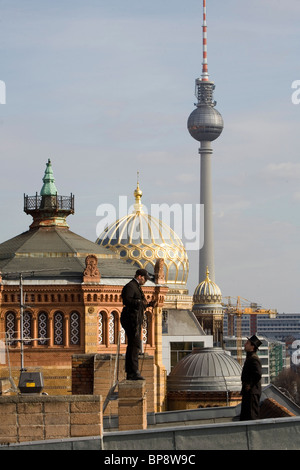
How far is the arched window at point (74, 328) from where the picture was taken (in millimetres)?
68000

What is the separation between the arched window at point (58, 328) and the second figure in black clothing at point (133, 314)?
150 feet

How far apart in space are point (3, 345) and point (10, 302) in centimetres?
306

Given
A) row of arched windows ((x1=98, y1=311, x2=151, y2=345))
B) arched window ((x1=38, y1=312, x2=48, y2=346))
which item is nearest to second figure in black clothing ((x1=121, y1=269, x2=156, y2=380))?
row of arched windows ((x1=98, y1=311, x2=151, y2=345))

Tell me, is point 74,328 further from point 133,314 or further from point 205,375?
point 133,314

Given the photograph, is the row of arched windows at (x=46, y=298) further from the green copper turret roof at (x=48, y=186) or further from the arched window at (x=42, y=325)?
the green copper turret roof at (x=48, y=186)

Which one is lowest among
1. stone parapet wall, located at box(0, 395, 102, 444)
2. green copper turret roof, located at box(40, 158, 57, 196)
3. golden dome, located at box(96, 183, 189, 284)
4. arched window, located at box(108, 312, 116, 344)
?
arched window, located at box(108, 312, 116, 344)

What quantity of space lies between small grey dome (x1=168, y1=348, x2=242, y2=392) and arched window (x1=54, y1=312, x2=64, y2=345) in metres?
13.3

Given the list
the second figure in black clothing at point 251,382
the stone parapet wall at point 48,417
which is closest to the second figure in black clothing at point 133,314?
the second figure in black clothing at point 251,382

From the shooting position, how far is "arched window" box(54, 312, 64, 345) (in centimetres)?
6806

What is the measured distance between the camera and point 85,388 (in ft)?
119

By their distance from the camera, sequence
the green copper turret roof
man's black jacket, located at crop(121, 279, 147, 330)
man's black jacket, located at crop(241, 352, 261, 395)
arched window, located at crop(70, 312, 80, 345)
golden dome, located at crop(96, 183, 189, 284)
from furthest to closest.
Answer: golden dome, located at crop(96, 183, 189, 284) → the green copper turret roof → arched window, located at crop(70, 312, 80, 345) → man's black jacket, located at crop(121, 279, 147, 330) → man's black jacket, located at crop(241, 352, 261, 395)

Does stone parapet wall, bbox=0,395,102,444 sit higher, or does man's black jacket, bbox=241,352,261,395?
man's black jacket, bbox=241,352,261,395

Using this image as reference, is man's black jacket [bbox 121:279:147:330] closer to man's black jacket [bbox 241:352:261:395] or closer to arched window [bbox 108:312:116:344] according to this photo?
man's black jacket [bbox 241:352:261:395]
